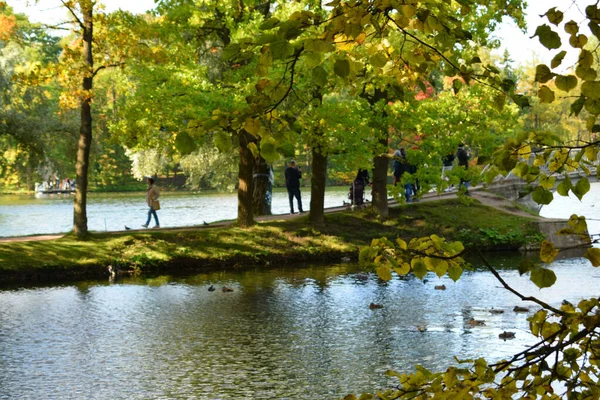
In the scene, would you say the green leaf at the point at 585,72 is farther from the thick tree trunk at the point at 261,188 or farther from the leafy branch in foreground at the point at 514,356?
the thick tree trunk at the point at 261,188

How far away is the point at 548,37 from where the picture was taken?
3137 millimetres

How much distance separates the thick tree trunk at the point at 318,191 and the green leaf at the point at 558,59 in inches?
1046

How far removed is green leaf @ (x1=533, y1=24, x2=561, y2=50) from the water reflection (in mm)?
9239

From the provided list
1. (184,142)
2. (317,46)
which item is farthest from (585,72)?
(184,142)

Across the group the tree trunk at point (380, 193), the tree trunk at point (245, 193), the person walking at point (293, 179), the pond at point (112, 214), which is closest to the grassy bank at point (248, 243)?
the tree trunk at point (380, 193)

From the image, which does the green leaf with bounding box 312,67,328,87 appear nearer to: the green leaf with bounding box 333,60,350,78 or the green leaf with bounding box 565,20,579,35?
the green leaf with bounding box 333,60,350,78

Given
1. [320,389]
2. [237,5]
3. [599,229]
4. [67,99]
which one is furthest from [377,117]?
[320,389]

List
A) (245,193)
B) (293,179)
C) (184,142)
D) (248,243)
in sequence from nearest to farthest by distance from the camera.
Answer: (184,142) < (248,243) < (245,193) < (293,179)

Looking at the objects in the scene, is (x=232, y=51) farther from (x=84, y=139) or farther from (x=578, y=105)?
(x=84, y=139)

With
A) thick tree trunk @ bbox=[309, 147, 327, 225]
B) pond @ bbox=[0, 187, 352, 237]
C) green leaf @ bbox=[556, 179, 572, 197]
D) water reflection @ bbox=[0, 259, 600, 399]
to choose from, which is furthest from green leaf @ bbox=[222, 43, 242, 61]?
pond @ bbox=[0, 187, 352, 237]

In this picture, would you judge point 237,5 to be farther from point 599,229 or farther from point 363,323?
point 599,229

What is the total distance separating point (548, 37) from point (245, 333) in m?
13.8

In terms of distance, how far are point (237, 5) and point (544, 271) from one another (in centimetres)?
2512

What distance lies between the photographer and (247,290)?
2189cm
